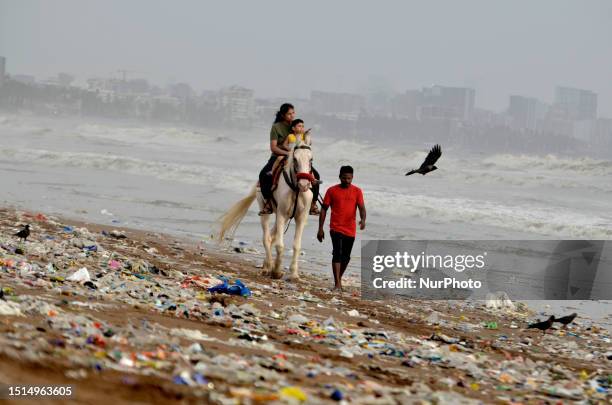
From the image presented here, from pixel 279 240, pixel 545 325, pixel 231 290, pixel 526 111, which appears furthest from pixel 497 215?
pixel 526 111

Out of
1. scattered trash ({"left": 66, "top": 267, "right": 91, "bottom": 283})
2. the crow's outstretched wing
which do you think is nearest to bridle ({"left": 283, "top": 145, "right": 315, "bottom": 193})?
the crow's outstretched wing

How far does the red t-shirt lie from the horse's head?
357mm

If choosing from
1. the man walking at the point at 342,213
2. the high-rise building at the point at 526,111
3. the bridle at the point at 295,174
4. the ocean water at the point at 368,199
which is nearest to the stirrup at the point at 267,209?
the bridle at the point at 295,174

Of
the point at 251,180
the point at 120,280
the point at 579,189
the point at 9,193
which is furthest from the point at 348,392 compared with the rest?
the point at 579,189

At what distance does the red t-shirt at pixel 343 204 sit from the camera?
40.2ft

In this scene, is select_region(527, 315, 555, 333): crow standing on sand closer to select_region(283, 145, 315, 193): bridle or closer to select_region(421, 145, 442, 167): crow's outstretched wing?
select_region(421, 145, 442, 167): crow's outstretched wing

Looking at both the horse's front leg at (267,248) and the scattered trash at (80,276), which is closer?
the scattered trash at (80,276)

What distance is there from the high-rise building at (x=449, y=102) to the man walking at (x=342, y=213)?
462 feet

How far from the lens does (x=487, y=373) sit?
7.55m

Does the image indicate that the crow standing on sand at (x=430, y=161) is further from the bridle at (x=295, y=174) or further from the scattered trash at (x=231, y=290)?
the scattered trash at (x=231, y=290)

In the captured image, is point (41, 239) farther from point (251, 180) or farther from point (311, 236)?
point (251, 180)

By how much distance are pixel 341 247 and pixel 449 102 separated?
16205cm

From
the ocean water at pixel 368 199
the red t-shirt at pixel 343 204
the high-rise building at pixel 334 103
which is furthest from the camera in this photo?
the high-rise building at pixel 334 103

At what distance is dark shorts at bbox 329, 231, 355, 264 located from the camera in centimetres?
1234
